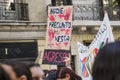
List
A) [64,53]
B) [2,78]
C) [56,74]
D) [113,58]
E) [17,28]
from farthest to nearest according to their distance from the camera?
1. [17,28]
2. [64,53]
3. [56,74]
4. [2,78]
5. [113,58]

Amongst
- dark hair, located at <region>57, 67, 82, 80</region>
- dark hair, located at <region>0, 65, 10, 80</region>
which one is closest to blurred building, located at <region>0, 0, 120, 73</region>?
dark hair, located at <region>57, 67, 82, 80</region>

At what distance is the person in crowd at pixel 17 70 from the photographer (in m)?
2.48

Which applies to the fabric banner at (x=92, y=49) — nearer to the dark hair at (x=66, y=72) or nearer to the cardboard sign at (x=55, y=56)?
the cardboard sign at (x=55, y=56)

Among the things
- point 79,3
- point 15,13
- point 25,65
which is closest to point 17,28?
point 15,13

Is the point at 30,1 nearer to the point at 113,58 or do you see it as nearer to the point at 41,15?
the point at 41,15

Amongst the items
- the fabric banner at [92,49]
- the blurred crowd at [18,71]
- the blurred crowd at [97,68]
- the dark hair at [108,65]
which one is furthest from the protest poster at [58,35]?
the dark hair at [108,65]

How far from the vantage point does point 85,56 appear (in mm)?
8680

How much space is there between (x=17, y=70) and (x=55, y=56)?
729 centimetres

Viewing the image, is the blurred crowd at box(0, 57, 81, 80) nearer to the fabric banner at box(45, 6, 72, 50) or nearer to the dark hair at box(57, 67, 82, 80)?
the dark hair at box(57, 67, 82, 80)

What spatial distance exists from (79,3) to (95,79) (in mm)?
17271

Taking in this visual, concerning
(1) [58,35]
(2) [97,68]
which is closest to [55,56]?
(1) [58,35]

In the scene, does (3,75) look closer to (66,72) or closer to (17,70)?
(17,70)

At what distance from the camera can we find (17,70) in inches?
98.7

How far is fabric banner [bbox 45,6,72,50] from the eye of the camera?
414 inches
